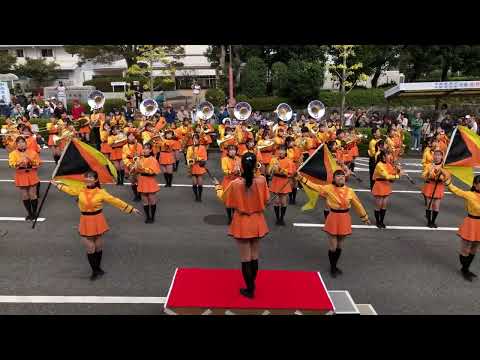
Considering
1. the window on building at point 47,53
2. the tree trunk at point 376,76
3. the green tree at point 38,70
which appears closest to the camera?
the tree trunk at point 376,76

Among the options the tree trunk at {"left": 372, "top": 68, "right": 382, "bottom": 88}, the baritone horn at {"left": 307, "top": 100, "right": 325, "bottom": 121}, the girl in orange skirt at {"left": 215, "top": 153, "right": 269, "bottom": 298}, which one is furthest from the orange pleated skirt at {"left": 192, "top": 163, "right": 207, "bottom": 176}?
the tree trunk at {"left": 372, "top": 68, "right": 382, "bottom": 88}

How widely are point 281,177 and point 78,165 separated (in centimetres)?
466

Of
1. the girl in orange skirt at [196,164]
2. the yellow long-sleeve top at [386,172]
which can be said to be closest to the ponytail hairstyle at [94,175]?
the girl in orange skirt at [196,164]

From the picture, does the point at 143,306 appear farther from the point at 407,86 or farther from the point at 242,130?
the point at 407,86

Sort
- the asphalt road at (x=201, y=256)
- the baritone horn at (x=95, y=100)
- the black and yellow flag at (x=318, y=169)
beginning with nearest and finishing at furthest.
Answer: the asphalt road at (x=201, y=256) → the black and yellow flag at (x=318, y=169) → the baritone horn at (x=95, y=100)

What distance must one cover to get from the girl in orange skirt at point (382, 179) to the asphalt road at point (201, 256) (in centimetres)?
66

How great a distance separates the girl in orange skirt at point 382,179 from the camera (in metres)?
9.20

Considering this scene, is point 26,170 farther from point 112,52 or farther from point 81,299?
point 112,52

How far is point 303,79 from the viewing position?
29391 mm

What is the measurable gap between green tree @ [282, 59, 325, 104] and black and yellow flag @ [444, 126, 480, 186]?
73.3 feet

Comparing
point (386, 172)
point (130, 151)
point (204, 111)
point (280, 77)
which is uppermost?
point (280, 77)

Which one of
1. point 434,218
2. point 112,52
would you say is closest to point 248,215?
point 434,218

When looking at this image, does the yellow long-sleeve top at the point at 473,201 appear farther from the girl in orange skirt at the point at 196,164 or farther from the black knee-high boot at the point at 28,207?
the black knee-high boot at the point at 28,207

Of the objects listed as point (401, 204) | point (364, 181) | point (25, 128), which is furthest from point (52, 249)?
point (364, 181)
